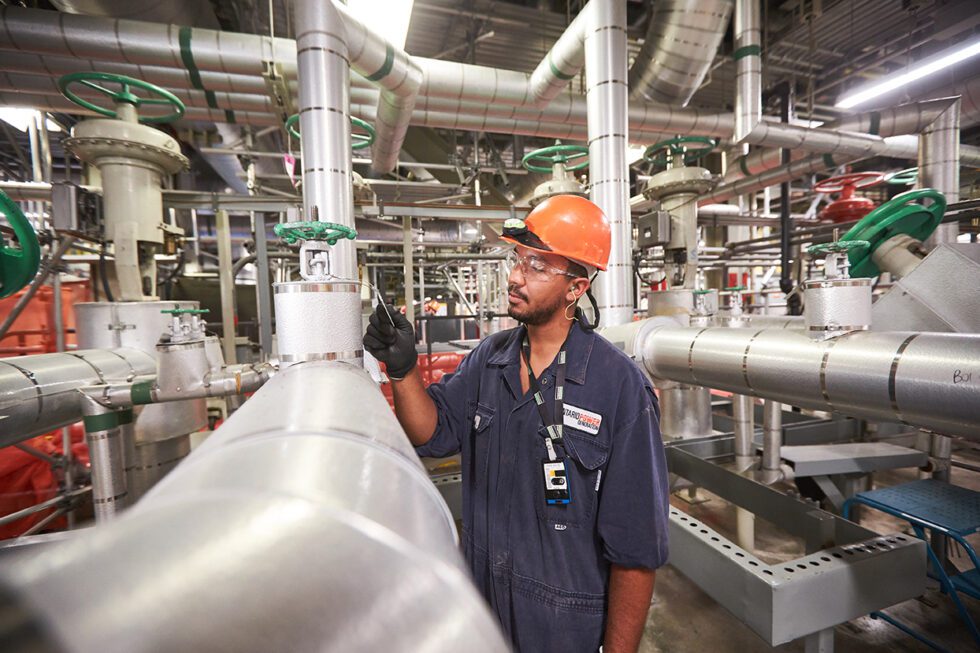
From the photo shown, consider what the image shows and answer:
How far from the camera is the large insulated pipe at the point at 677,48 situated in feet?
7.96

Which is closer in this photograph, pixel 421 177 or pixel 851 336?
pixel 851 336

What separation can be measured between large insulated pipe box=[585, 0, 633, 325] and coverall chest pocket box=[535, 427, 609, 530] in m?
1.19

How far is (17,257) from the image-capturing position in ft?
3.84

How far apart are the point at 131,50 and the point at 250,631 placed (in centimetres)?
299

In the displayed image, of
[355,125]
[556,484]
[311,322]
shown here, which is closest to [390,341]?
[311,322]

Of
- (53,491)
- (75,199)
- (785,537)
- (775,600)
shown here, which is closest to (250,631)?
(775,600)

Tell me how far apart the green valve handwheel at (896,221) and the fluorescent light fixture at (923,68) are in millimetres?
1558

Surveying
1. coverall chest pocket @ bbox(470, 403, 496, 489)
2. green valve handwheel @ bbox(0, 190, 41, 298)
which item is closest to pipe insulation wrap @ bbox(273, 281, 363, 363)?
coverall chest pocket @ bbox(470, 403, 496, 489)

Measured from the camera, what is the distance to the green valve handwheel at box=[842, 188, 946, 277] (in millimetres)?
1752

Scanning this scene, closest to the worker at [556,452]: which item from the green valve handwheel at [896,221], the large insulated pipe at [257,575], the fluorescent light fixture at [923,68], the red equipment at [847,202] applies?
the large insulated pipe at [257,575]

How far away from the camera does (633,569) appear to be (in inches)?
39.1

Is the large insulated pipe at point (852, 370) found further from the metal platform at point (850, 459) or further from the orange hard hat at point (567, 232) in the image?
the metal platform at point (850, 459)

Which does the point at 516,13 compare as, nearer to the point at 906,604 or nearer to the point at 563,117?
the point at 563,117

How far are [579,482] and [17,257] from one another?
5.25ft
